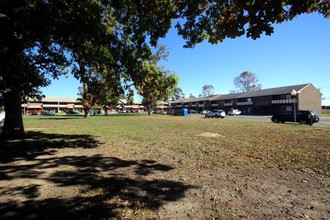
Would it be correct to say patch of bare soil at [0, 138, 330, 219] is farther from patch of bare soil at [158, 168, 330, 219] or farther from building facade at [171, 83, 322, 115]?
building facade at [171, 83, 322, 115]

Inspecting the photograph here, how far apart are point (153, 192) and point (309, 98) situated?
72.1 metres

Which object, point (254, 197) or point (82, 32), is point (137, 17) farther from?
point (254, 197)

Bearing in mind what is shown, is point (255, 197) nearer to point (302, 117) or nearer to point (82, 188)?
point (82, 188)

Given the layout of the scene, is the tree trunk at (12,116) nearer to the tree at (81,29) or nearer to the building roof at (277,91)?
the tree at (81,29)

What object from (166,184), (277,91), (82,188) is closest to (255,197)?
(166,184)

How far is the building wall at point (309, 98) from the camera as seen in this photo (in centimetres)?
6316

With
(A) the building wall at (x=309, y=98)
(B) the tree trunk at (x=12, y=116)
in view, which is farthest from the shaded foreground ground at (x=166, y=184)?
(A) the building wall at (x=309, y=98)

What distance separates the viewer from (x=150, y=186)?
5.63 m

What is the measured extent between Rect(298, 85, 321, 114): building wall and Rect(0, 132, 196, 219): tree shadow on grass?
66427 millimetres

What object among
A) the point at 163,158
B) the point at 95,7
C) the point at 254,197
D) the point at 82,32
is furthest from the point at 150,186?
the point at 95,7

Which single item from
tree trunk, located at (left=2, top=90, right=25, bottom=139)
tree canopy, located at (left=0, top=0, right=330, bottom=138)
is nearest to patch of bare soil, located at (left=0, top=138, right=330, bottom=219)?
tree canopy, located at (left=0, top=0, right=330, bottom=138)

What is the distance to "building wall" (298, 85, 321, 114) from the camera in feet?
207

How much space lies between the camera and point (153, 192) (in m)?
5.24

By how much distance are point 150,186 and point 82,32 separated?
20.9ft
